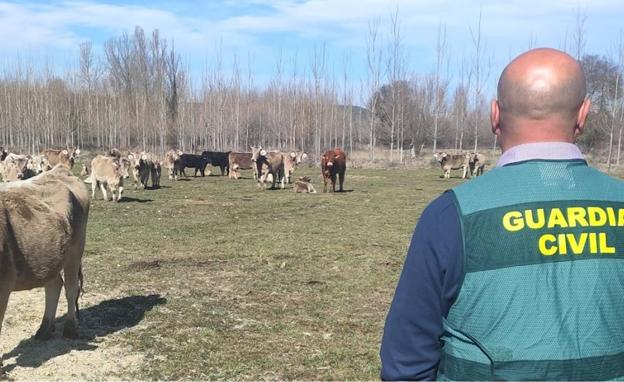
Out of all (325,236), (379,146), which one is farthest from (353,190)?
(379,146)

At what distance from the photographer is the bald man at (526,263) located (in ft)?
5.38

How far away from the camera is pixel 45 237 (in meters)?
5.20

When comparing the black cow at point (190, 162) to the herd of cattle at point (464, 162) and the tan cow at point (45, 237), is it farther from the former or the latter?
the tan cow at point (45, 237)

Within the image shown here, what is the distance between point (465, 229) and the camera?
1.68 m

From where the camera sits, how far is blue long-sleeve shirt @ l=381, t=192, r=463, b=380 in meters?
1.70

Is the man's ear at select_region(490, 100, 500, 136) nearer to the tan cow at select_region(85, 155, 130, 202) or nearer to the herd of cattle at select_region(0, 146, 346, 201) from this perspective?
the herd of cattle at select_region(0, 146, 346, 201)


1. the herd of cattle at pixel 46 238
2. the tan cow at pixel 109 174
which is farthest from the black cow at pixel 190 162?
the herd of cattle at pixel 46 238

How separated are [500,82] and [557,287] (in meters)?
0.70

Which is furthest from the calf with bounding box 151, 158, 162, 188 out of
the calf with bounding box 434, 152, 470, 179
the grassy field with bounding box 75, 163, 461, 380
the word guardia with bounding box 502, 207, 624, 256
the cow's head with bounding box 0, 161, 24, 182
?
the word guardia with bounding box 502, 207, 624, 256

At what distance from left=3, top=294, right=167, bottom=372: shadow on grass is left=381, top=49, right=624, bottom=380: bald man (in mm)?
4596

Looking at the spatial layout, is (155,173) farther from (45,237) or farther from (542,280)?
(542,280)

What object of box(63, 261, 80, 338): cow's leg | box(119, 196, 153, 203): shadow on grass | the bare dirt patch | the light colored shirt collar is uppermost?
the light colored shirt collar

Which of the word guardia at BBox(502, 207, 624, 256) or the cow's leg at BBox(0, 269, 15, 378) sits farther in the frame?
the cow's leg at BBox(0, 269, 15, 378)

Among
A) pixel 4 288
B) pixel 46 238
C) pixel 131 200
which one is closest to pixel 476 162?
pixel 131 200
